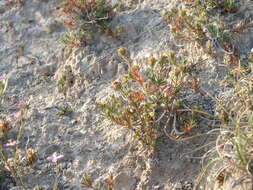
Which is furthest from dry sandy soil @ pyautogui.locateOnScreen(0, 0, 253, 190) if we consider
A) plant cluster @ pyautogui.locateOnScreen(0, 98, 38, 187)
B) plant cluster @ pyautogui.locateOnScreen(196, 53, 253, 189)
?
plant cluster @ pyautogui.locateOnScreen(196, 53, 253, 189)

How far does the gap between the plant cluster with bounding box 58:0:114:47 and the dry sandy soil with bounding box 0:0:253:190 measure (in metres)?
0.13

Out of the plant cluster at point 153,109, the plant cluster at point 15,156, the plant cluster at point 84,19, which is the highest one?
the plant cluster at point 84,19

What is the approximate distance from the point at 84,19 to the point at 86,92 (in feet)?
3.60

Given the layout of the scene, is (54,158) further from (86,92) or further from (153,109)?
(86,92)

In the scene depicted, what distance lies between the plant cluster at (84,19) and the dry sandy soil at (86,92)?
133 mm

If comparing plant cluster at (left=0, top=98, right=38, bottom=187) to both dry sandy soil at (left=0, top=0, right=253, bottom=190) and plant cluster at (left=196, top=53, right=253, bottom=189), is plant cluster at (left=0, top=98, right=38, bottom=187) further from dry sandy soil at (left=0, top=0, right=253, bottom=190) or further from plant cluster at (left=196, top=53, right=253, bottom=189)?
plant cluster at (left=196, top=53, right=253, bottom=189)

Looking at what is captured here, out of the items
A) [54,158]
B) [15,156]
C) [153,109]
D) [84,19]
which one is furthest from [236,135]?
[84,19]

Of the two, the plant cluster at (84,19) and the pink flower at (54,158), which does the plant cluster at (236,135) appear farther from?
the plant cluster at (84,19)

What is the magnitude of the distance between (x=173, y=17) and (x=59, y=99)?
176 centimetres

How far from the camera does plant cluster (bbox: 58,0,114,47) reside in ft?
18.9

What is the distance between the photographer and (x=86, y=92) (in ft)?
17.6

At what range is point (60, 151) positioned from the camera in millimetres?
4773

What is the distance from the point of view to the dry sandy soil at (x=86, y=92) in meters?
4.30

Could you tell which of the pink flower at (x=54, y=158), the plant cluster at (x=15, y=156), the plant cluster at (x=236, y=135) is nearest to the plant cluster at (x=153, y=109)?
the plant cluster at (x=236, y=135)
